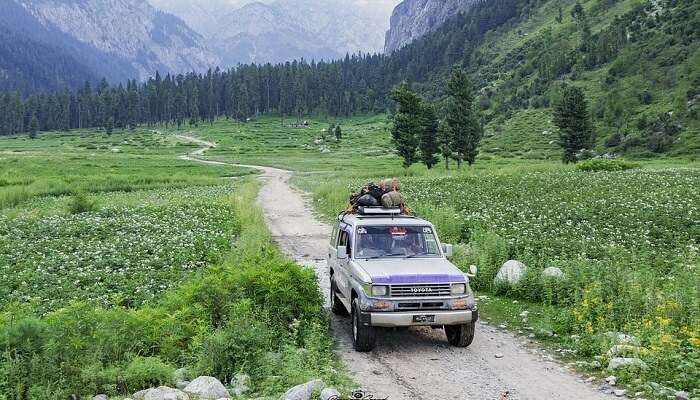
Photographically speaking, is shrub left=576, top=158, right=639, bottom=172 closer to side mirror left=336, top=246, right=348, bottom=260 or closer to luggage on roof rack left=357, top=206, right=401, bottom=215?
luggage on roof rack left=357, top=206, right=401, bottom=215

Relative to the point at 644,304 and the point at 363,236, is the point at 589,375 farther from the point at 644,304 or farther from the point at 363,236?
the point at 363,236

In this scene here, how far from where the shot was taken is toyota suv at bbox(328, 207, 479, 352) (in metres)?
12.1

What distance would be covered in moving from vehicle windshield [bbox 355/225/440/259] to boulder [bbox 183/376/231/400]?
5.17 meters

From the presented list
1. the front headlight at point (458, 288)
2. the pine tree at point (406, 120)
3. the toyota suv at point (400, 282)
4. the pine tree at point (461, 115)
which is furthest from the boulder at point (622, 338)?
the pine tree at point (461, 115)

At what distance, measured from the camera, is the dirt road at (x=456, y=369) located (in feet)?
33.8

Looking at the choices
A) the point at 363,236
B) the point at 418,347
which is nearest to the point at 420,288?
the point at 418,347

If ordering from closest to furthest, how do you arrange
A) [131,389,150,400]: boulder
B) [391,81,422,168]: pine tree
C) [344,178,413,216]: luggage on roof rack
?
[131,389,150,400]: boulder < [344,178,413,216]: luggage on roof rack < [391,81,422,168]: pine tree

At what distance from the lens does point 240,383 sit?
10.1 metres

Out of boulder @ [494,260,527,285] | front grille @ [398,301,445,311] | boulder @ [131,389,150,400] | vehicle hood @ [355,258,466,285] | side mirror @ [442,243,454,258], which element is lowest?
boulder @ [131,389,150,400]

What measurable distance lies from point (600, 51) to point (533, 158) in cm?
5751

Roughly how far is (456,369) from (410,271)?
221cm

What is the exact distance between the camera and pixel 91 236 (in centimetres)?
2714

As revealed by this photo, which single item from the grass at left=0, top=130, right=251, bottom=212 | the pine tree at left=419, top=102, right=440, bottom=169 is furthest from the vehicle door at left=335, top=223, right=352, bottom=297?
the pine tree at left=419, top=102, right=440, bottom=169

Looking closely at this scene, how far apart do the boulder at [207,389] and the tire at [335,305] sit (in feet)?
20.4
